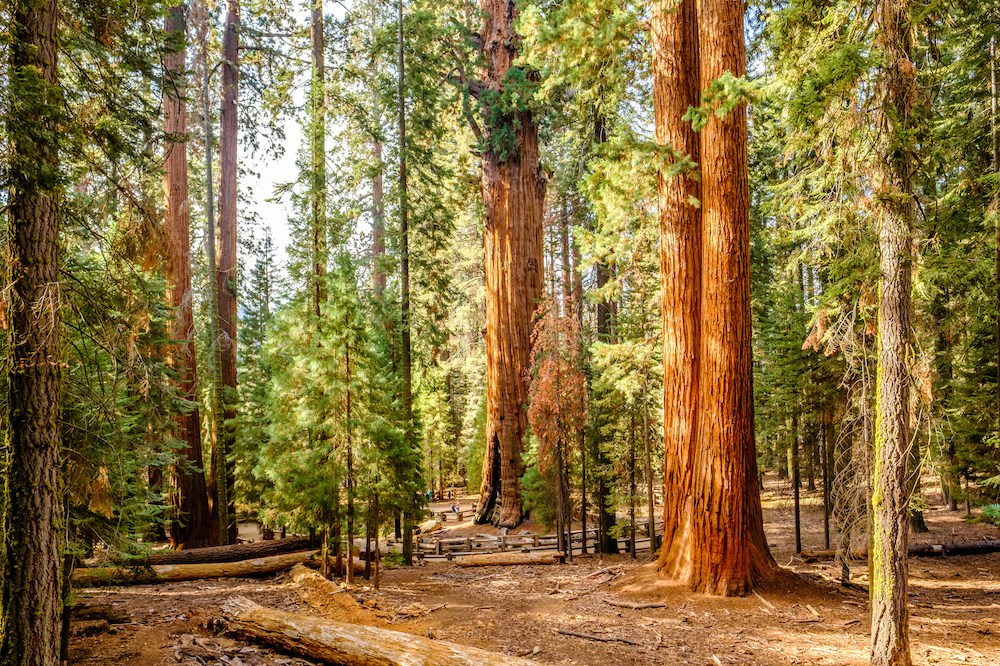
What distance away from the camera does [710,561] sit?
318 inches

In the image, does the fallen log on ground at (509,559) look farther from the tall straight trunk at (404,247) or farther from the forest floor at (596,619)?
the forest floor at (596,619)

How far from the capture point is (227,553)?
1218 centimetres

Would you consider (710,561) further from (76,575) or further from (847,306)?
(76,575)

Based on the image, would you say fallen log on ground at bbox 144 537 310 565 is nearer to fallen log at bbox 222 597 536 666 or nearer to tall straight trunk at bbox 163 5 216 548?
tall straight trunk at bbox 163 5 216 548

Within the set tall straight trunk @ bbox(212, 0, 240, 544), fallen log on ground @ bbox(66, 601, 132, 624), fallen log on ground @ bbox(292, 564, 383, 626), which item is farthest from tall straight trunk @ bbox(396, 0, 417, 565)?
fallen log on ground @ bbox(66, 601, 132, 624)

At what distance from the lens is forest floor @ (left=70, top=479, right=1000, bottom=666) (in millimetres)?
6289

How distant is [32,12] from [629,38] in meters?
7.58

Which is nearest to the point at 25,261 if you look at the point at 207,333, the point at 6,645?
the point at 6,645

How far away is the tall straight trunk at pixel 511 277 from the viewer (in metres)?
16.9

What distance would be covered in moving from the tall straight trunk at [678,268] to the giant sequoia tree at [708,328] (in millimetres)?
15

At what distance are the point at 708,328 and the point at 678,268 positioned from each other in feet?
3.54

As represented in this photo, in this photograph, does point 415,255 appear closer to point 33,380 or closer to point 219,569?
point 219,569

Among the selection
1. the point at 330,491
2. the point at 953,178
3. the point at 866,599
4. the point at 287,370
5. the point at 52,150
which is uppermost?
the point at 953,178

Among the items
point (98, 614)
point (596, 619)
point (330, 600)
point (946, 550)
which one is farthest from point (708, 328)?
point (946, 550)
